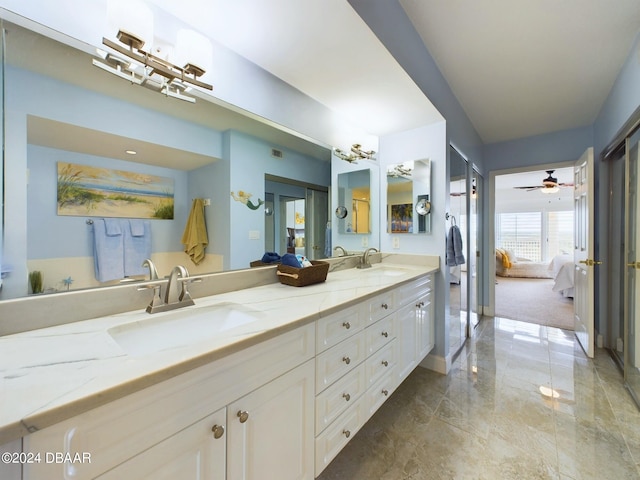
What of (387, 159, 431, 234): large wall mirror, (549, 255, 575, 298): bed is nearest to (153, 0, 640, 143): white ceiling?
(387, 159, 431, 234): large wall mirror

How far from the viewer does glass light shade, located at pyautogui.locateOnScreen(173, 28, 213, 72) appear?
1129 mm

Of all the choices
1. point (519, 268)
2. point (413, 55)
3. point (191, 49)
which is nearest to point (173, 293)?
point (191, 49)

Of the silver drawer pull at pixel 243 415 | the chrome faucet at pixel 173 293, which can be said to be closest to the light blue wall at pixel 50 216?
the chrome faucet at pixel 173 293

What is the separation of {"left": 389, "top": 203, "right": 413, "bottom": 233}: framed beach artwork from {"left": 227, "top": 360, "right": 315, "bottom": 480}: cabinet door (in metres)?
1.80

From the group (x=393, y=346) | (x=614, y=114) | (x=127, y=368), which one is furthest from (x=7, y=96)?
(x=614, y=114)

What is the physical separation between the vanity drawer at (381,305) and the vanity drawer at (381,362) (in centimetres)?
20

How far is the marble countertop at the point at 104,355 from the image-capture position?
48 centimetres

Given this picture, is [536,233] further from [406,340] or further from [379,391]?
[379,391]

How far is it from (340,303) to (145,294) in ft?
2.67

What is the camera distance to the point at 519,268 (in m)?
6.76

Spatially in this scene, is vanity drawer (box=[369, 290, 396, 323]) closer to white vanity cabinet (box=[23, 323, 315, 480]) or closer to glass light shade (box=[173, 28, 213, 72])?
white vanity cabinet (box=[23, 323, 315, 480])

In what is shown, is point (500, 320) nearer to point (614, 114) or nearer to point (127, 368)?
point (614, 114)

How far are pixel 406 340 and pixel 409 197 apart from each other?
130cm

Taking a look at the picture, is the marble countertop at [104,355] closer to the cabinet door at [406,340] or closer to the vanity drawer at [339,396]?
the vanity drawer at [339,396]
